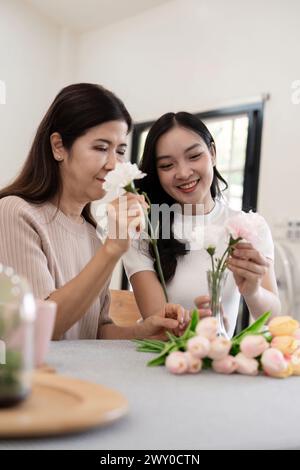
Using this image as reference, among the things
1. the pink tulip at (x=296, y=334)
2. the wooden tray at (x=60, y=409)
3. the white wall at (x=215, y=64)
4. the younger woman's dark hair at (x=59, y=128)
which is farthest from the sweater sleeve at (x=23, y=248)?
the white wall at (x=215, y=64)

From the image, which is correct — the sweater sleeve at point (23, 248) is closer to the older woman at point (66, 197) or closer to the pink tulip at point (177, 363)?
the older woman at point (66, 197)

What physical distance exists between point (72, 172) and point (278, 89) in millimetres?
2842

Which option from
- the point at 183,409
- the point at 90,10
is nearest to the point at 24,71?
the point at 90,10

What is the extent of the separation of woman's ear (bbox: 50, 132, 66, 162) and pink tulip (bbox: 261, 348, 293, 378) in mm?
832

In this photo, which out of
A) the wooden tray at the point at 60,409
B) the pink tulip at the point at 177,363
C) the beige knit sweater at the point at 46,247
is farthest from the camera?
the beige knit sweater at the point at 46,247

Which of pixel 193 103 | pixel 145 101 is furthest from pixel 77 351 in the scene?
pixel 145 101

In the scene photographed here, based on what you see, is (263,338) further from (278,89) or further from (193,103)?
(193,103)

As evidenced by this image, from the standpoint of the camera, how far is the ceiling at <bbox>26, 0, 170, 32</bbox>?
4.99m

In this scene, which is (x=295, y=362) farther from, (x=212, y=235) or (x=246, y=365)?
(x=212, y=235)

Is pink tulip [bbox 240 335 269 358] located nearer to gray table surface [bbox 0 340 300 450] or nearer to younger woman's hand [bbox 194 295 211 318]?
gray table surface [bbox 0 340 300 450]

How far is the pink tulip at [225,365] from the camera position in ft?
3.29

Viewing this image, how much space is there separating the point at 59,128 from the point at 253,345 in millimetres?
858

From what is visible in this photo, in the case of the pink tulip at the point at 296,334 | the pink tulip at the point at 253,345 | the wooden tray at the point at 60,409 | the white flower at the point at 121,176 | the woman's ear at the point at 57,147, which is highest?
the woman's ear at the point at 57,147

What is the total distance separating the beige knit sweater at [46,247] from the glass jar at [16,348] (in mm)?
767
